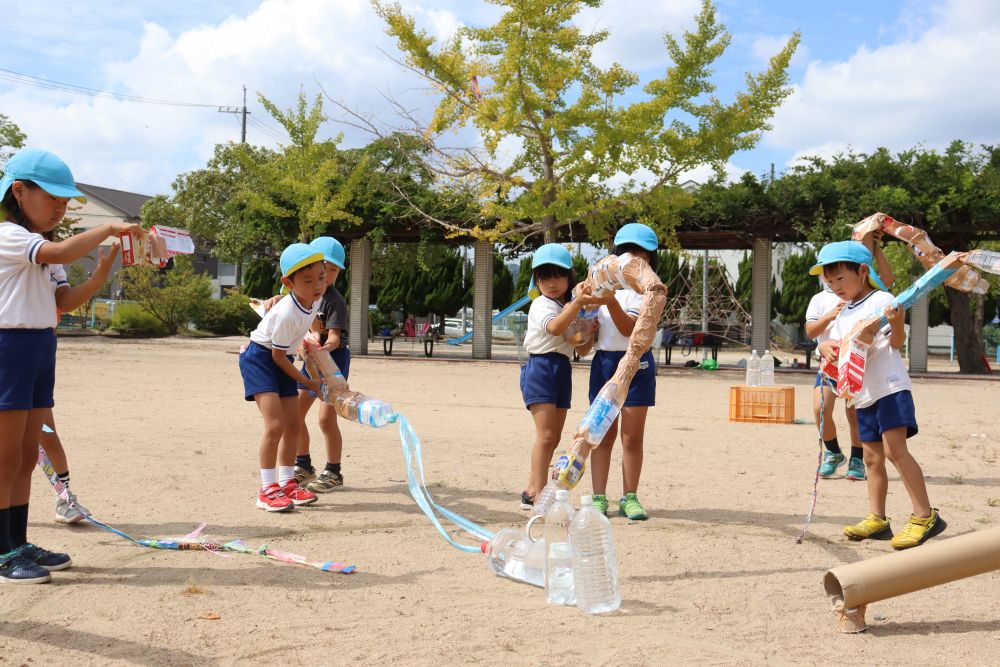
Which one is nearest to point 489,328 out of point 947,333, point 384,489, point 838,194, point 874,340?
point 838,194

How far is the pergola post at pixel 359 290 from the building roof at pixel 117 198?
3743cm

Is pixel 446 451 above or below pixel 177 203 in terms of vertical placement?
below

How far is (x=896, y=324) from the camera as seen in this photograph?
188 inches

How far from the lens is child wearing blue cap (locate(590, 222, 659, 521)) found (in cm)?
549

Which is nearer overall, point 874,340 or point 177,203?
point 874,340

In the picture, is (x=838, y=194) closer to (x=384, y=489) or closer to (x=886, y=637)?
(x=384, y=489)

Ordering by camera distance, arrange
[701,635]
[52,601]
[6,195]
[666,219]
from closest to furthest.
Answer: [701,635] → [52,601] → [6,195] → [666,219]

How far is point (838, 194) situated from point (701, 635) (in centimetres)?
2122

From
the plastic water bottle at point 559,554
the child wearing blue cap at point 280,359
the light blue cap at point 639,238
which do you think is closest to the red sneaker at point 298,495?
the child wearing blue cap at point 280,359

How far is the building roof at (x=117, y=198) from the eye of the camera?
61562 millimetres

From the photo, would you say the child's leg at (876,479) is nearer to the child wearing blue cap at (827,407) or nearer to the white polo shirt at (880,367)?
the white polo shirt at (880,367)

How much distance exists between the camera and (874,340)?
193 inches

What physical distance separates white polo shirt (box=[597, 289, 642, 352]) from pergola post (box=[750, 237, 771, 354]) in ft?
65.6

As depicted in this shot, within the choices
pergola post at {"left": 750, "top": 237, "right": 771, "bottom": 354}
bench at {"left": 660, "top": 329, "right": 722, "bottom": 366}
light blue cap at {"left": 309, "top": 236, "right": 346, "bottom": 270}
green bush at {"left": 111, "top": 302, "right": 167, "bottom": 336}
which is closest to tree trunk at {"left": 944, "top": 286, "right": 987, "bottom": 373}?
pergola post at {"left": 750, "top": 237, "right": 771, "bottom": 354}
